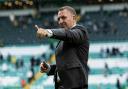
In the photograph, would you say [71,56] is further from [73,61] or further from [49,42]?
[49,42]

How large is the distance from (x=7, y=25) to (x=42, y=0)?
335 centimetres

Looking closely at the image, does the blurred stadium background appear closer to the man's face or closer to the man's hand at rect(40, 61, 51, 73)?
the man's hand at rect(40, 61, 51, 73)

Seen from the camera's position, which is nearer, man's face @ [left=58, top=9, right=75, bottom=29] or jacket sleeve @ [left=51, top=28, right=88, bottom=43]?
jacket sleeve @ [left=51, top=28, right=88, bottom=43]

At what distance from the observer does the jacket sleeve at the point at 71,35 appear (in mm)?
4680

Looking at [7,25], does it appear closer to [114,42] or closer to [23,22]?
[23,22]

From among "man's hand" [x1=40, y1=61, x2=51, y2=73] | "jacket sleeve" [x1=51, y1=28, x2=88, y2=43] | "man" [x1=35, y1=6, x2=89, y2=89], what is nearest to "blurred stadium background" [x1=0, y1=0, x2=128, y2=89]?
"man's hand" [x1=40, y1=61, x2=51, y2=73]

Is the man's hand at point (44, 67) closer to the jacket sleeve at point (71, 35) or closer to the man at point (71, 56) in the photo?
the man at point (71, 56)

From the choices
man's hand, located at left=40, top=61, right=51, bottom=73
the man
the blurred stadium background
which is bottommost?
the blurred stadium background

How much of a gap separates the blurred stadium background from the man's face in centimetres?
2130

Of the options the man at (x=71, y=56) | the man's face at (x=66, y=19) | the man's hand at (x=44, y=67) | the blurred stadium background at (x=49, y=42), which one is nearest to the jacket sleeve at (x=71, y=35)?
the man at (x=71, y=56)

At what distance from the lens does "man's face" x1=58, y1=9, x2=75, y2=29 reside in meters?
5.02

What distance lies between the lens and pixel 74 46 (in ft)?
16.4

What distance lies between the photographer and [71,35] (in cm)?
478

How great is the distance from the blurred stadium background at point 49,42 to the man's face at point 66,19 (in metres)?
21.3
